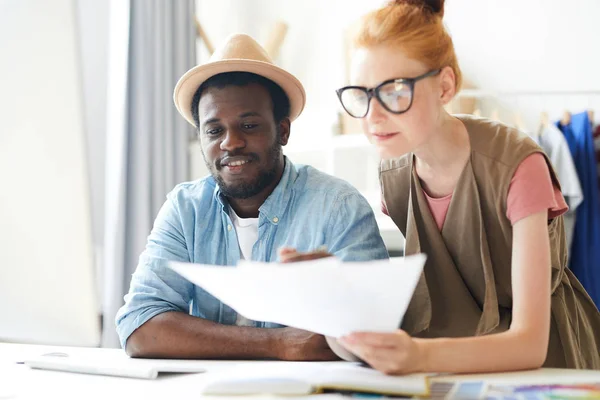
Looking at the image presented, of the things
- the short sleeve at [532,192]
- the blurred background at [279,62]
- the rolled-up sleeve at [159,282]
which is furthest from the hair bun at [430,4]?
the blurred background at [279,62]

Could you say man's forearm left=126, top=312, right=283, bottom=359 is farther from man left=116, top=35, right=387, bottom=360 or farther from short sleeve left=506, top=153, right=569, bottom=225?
short sleeve left=506, top=153, right=569, bottom=225

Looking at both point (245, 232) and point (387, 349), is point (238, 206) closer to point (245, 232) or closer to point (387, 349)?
point (245, 232)

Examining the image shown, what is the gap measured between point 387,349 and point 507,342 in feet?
0.63

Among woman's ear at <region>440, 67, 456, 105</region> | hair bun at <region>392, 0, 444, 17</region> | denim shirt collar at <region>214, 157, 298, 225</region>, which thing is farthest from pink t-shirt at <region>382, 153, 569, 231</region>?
denim shirt collar at <region>214, 157, 298, 225</region>

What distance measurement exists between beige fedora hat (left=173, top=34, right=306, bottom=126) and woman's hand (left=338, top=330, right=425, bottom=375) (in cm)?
79

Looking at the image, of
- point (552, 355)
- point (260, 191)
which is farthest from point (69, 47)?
point (552, 355)

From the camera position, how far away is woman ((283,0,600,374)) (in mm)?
958

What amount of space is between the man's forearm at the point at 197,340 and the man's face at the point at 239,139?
1.10 ft

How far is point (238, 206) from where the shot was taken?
1.54m

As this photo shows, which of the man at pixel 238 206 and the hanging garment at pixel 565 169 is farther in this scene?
the hanging garment at pixel 565 169

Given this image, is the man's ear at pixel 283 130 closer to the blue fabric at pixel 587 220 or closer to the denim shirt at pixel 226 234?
the denim shirt at pixel 226 234

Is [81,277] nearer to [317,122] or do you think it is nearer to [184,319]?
[184,319]

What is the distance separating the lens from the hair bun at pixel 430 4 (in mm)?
1165

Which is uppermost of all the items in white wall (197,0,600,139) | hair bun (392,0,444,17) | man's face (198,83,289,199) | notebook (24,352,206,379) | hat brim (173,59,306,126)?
white wall (197,0,600,139)
